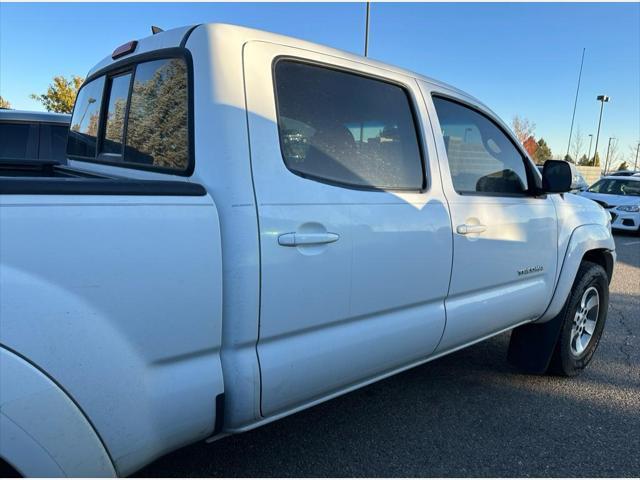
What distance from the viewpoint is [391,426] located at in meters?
2.99

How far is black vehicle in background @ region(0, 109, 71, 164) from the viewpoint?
6188mm

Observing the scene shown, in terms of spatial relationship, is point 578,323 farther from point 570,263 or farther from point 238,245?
point 238,245

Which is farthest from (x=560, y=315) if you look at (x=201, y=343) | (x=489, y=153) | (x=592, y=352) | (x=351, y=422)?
(x=201, y=343)

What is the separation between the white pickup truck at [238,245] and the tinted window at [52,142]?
3.58m

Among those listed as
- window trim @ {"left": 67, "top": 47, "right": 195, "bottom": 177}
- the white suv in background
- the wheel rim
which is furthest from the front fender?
the white suv in background

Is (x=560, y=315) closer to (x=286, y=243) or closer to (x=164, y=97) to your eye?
(x=286, y=243)

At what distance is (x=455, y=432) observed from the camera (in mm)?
2945

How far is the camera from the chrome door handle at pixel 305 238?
5.98 feet

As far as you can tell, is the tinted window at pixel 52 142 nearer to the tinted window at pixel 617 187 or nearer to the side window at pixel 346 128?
the side window at pixel 346 128

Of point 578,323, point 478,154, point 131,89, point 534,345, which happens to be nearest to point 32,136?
point 131,89

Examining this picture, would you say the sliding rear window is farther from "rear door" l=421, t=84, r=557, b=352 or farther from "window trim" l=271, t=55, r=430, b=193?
"rear door" l=421, t=84, r=557, b=352

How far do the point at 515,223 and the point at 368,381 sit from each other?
1.35m

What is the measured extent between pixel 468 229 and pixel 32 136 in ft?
19.1

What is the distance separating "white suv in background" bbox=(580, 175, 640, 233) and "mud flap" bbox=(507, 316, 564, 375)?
423 inches
